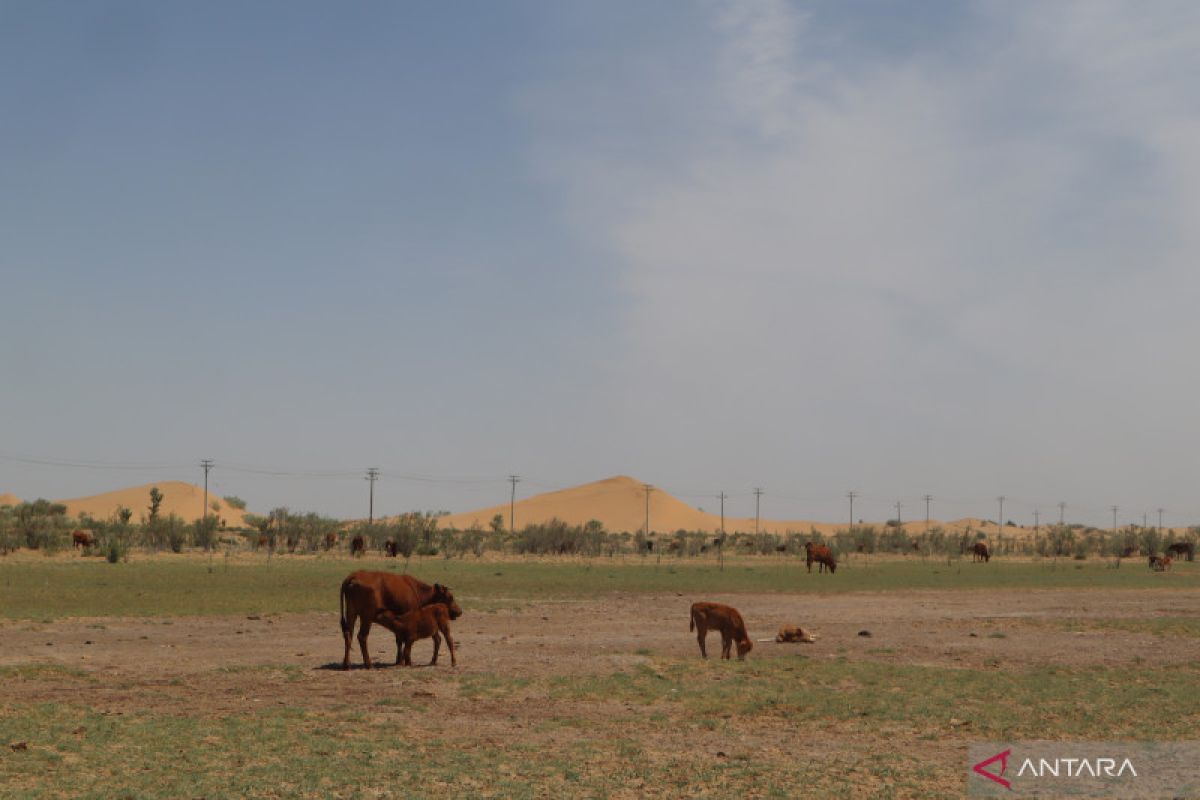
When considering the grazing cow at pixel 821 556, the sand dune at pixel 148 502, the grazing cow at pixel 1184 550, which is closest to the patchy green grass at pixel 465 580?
the grazing cow at pixel 821 556

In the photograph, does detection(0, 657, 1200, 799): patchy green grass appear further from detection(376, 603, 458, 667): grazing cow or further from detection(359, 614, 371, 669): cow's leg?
detection(359, 614, 371, 669): cow's leg

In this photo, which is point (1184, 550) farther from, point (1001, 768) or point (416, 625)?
point (1001, 768)

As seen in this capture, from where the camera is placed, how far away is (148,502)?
16362 cm

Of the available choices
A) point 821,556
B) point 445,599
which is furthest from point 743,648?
point 821,556

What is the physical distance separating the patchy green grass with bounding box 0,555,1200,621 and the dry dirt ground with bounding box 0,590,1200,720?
330 centimetres

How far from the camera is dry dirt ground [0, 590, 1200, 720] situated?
16578 millimetres

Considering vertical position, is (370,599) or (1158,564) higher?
(370,599)

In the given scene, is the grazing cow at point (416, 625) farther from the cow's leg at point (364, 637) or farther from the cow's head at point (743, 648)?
the cow's head at point (743, 648)

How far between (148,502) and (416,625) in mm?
157789

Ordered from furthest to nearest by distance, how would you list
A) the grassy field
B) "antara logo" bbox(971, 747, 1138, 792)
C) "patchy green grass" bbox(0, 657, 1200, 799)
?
"antara logo" bbox(971, 747, 1138, 792) < the grassy field < "patchy green grass" bbox(0, 657, 1200, 799)

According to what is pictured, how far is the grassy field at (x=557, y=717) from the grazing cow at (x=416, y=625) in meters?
0.51

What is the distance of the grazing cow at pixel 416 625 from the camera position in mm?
19156

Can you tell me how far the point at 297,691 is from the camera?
1633 centimetres

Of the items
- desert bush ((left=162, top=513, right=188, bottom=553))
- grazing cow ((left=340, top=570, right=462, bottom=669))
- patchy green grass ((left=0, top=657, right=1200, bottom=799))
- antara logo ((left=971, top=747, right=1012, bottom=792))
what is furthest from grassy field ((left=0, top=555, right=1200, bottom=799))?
desert bush ((left=162, top=513, right=188, bottom=553))
